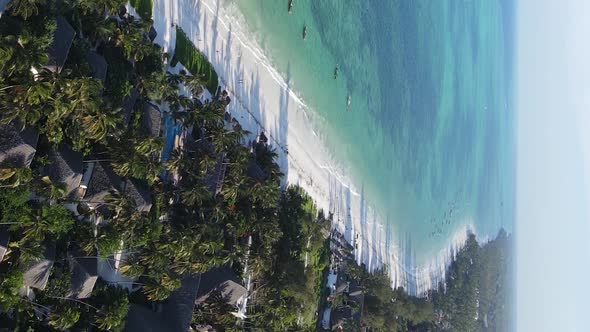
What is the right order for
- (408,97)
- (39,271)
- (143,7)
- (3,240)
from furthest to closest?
(408,97) < (143,7) < (39,271) < (3,240)

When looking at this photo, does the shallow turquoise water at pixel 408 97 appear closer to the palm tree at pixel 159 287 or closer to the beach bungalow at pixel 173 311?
the beach bungalow at pixel 173 311

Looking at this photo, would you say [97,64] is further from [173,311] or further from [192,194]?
[173,311]

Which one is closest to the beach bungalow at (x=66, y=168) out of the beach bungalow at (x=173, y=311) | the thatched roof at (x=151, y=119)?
the thatched roof at (x=151, y=119)

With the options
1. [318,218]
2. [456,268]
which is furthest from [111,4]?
[456,268]

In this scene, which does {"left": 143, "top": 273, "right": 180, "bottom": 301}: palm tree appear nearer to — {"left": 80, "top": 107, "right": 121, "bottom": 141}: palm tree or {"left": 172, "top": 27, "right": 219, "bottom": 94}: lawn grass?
{"left": 80, "top": 107, "right": 121, "bottom": 141}: palm tree

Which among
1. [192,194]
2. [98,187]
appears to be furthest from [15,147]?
[192,194]

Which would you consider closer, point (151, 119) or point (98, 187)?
point (98, 187)
